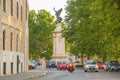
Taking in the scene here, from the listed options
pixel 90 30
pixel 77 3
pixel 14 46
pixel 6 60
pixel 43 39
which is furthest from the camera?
pixel 43 39

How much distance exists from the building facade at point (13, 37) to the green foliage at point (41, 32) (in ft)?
237

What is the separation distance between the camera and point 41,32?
5221 inches

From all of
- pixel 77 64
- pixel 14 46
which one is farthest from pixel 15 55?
pixel 77 64

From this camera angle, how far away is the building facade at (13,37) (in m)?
47.9

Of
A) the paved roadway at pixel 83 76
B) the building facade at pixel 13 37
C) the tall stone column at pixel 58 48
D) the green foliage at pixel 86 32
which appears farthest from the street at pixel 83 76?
the tall stone column at pixel 58 48

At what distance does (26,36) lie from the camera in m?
60.5

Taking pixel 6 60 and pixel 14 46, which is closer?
pixel 6 60

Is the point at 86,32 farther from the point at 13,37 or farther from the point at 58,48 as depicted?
the point at 58,48

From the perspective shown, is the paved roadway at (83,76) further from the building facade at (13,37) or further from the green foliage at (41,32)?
the green foliage at (41,32)

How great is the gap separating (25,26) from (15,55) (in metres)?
6.98

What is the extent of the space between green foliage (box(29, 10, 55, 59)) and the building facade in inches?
2846

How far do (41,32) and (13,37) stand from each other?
263 feet

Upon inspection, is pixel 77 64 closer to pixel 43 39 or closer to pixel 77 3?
pixel 77 3

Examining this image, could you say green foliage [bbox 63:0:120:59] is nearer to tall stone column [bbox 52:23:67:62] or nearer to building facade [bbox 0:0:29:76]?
tall stone column [bbox 52:23:67:62]
